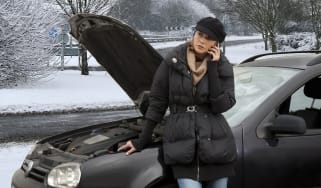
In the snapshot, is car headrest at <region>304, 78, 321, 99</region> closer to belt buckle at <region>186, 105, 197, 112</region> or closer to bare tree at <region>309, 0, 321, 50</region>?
belt buckle at <region>186, 105, 197, 112</region>

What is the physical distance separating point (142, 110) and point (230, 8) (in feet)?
112

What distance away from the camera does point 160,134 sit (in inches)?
153

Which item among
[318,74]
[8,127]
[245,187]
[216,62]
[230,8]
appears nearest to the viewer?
[216,62]

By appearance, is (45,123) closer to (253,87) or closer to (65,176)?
(253,87)

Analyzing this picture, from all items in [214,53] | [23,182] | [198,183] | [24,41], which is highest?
[214,53]

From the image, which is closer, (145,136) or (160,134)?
(145,136)

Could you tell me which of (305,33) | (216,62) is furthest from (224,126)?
(305,33)

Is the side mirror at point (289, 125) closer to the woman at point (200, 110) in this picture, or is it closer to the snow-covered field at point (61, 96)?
the woman at point (200, 110)

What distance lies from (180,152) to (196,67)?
0.54 meters

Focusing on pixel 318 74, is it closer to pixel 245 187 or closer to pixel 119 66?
pixel 245 187

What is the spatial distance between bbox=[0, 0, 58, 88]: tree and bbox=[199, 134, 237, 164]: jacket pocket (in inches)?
633

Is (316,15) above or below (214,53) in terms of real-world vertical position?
below

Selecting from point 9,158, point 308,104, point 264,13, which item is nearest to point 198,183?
point 308,104

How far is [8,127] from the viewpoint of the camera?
11438 millimetres
